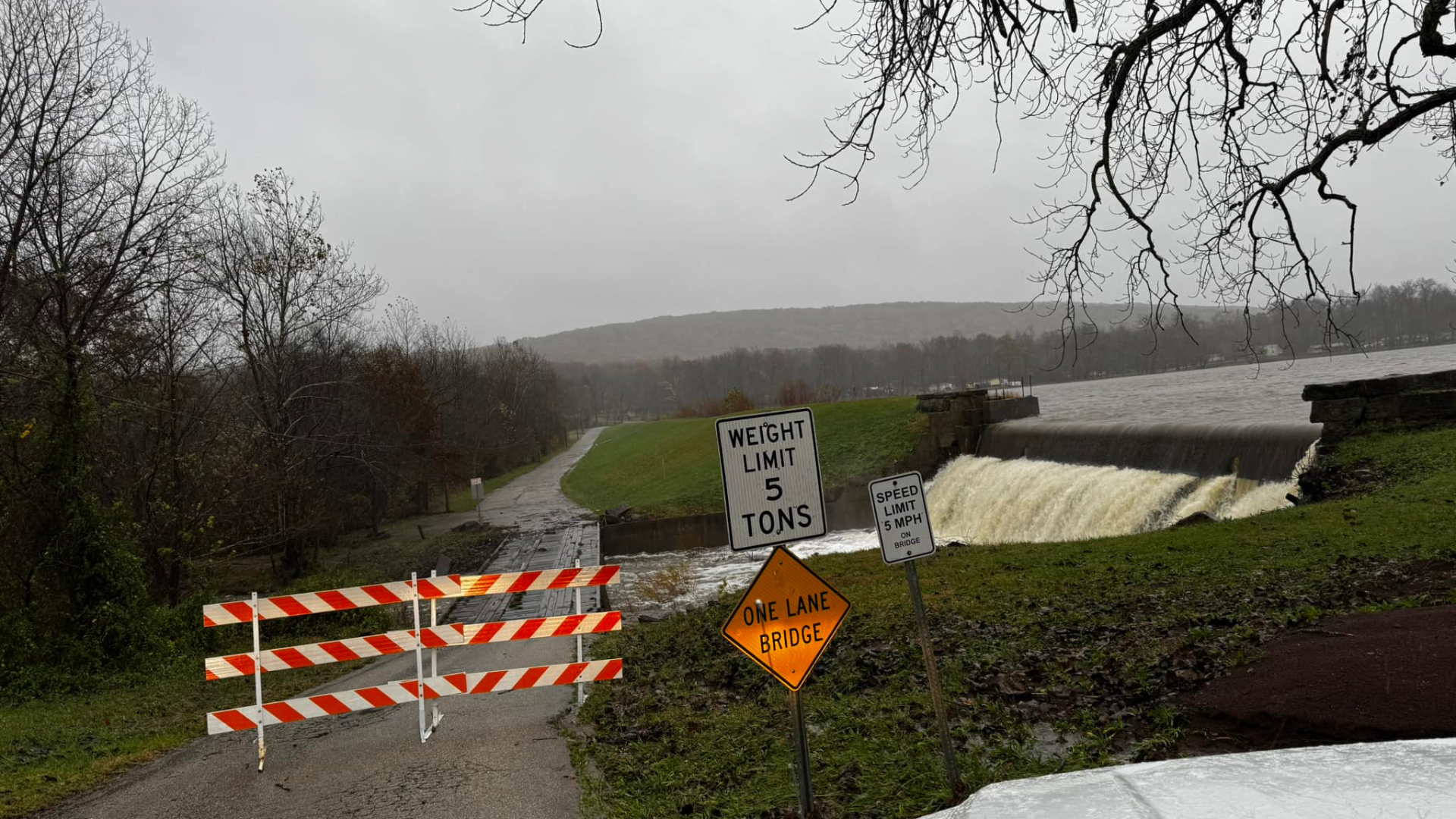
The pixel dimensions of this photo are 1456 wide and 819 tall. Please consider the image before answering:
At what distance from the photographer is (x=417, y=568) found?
82.6 ft

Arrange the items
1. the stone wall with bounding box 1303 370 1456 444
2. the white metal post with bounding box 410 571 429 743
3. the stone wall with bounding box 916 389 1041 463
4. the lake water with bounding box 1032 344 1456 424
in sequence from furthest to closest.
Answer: the stone wall with bounding box 916 389 1041 463
the lake water with bounding box 1032 344 1456 424
the stone wall with bounding box 1303 370 1456 444
the white metal post with bounding box 410 571 429 743

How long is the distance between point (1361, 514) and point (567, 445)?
9209 centimetres

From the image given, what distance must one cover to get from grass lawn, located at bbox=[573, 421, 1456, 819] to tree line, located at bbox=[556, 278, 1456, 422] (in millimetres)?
2536

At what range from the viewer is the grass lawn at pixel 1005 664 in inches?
217

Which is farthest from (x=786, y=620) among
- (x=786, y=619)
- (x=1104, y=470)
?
(x=1104, y=470)

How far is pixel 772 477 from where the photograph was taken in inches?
197

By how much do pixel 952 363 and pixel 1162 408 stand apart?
306ft

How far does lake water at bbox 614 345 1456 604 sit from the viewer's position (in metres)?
21.7

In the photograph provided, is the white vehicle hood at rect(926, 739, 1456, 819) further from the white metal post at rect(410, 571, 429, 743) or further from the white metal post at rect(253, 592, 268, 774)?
the white metal post at rect(253, 592, 268, 774)

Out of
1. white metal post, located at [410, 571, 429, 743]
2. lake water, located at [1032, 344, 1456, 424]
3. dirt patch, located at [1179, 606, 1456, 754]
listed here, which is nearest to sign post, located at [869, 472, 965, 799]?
dirt patch, located at [1179, 606, 1456, 754]

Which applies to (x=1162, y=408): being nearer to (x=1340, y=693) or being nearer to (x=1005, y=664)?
(x=1005, y=664)

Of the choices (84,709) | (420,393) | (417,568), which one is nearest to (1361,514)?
(84,709)

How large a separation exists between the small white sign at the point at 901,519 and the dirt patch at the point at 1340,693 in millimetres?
1989

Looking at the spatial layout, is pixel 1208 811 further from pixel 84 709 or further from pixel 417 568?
pixel 417 568
